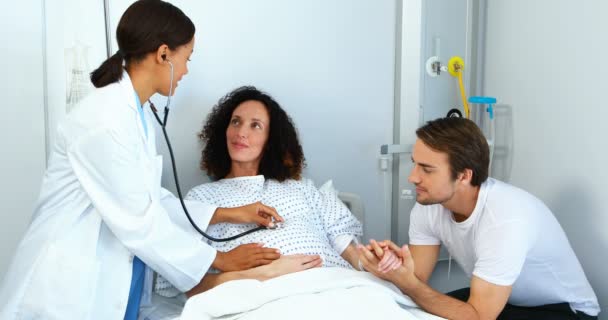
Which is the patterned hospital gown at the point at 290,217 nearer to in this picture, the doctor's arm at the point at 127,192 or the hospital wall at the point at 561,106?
the doctor's arm at the point at 127,192

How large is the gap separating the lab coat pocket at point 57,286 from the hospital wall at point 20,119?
25.2 inches

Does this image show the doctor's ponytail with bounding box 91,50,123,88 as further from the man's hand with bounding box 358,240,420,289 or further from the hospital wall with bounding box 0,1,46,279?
the man's hand with bounding box 358,240,420,289

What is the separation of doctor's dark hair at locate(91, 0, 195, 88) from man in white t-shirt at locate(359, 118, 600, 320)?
72cm

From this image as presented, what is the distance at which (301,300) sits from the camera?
1.28 metres

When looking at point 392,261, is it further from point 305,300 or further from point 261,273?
point 261,273

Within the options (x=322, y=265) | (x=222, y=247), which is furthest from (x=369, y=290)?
(x=222, y=247)

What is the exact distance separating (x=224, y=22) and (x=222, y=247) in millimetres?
846

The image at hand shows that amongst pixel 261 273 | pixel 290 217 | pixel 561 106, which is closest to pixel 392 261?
pixel 261 273

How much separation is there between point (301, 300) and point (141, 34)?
740 millimetres

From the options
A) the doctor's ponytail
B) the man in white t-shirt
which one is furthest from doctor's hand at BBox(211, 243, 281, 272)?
the doctor's ponytail

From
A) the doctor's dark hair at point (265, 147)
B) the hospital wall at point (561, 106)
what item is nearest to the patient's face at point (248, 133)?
the doctor's dark hair at point (265, 147)

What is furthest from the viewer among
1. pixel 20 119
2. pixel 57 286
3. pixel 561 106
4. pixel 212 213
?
pixel 561 106

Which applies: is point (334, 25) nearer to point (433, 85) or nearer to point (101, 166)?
point (433, 85)

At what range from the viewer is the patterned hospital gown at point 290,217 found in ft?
5.49
